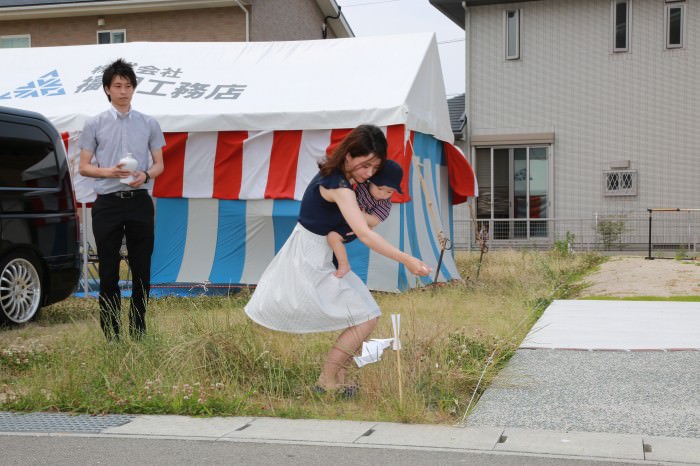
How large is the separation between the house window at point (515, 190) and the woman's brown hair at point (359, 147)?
15.7 meters

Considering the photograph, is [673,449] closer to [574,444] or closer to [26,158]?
[574,444]

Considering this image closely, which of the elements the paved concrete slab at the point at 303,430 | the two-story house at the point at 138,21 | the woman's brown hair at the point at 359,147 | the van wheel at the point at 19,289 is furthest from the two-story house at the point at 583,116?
the paved concrete slab at the point at 303,430

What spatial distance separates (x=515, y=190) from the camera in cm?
2053

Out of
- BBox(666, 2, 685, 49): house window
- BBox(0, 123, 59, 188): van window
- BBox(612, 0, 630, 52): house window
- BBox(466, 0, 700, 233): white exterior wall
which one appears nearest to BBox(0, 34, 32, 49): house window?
BBox(466, 0, 700, 233): white exterior wall

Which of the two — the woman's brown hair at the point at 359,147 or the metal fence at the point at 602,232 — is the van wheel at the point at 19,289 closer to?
the woman's brown hair at the point at 359,147

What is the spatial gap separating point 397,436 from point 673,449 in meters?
1.22

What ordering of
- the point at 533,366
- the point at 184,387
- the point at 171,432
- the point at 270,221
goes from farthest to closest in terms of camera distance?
1. the point at 270,221
2. the point at 533,366
3. the point at 184,387
4. the point at 171,432

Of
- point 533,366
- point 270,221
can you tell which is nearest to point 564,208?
point 270,221

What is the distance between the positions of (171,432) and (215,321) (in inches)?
61.6

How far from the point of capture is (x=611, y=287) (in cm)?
Result: 1121

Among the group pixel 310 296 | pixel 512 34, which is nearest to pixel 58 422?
pixel 310 296

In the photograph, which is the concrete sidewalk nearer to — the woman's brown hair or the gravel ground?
the gravel ground

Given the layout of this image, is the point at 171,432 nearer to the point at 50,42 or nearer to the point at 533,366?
the point at 533,366

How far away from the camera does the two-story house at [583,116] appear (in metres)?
19.8
